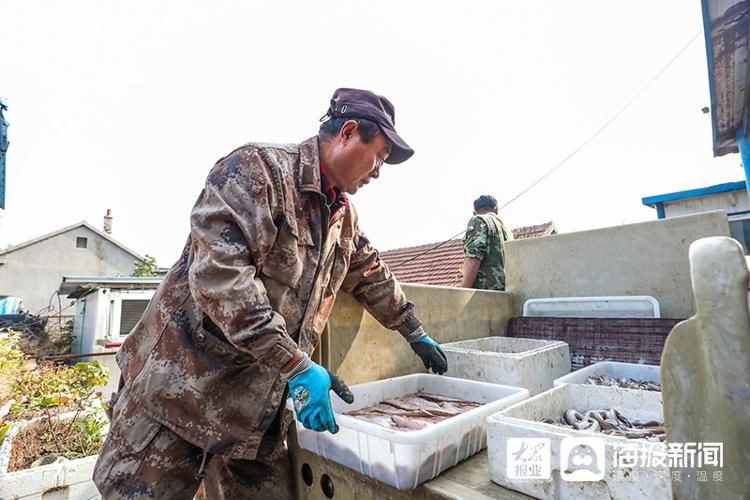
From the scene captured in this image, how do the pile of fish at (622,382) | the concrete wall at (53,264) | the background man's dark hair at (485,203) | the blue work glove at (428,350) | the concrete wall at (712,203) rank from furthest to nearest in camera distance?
the concrete wall at (53,264) < the concrete wall at (712,203) < the background man's dark hair at (485,203) < the blue work glove at (428,350) < the pile of fish at (622,382)

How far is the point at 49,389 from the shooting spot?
429cm

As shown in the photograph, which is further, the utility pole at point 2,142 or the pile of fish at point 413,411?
the utility pole at point 2,142

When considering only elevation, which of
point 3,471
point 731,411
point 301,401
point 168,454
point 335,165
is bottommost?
point 3,471

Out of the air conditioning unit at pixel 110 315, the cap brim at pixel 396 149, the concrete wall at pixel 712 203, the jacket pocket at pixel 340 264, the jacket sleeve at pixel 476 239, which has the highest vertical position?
the concrete wall at pixel 712 203

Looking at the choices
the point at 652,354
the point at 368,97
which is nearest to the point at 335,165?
the point at 368,97

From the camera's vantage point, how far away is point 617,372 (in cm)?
206

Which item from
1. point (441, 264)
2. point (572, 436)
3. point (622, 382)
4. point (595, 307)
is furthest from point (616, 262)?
point (441, 264)

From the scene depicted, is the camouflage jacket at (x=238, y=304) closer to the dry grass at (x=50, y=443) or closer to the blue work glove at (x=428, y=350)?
the blue work glove at (x=428, y=350)

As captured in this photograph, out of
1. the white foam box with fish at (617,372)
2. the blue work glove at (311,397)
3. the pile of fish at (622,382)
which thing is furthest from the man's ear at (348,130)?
the pile of fish at (622,382)

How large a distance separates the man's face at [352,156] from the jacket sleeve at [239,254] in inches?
13.3

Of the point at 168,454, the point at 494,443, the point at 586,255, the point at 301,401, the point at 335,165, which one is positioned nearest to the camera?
the point at 494,443

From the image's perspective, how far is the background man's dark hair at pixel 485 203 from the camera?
4027 mm

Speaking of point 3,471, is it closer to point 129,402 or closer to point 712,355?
point 129,402

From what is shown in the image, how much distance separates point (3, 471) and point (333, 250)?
334 centimetres
